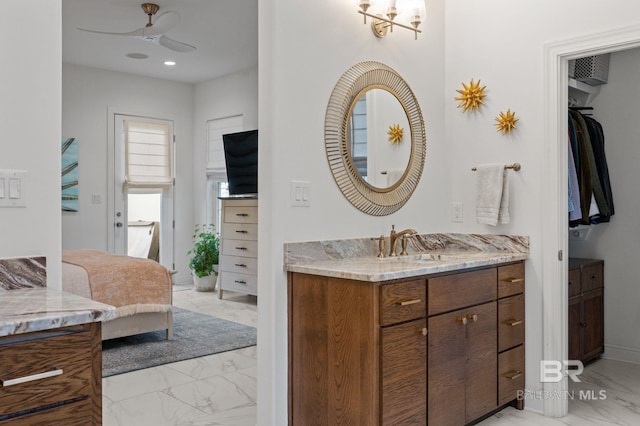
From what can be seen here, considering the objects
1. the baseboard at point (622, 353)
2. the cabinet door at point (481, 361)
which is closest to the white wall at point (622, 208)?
the baseboard at point (622, 353)

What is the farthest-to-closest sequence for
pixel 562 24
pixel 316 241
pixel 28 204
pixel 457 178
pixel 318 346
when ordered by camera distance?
pixel 457 178, pixel 562 24, pixel 316 241, pixel 318 346, pixel 28 204

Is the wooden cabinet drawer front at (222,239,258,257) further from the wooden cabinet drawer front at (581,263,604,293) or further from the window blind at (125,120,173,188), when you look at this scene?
the wooden cabinet drawer front at (581,263,604,293)

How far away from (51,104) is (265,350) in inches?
55.2

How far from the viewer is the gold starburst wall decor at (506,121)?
3195 mm

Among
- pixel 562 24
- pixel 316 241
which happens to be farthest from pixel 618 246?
pixel 316 241

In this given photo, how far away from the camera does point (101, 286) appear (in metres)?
4.12

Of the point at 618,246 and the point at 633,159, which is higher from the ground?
the point at 633,159

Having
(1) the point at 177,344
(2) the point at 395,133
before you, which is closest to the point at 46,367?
(2) the point at 395,133

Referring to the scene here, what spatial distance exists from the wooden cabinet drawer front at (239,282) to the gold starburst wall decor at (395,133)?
329 cm

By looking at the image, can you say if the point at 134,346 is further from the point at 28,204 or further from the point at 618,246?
the point at 618,246

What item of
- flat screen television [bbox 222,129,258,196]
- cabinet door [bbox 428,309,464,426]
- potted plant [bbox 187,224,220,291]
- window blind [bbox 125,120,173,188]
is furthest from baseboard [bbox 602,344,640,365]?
window blind [bbox 125,120,173,188]

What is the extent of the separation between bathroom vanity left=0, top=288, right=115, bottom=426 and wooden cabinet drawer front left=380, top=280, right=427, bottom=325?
3.72ft

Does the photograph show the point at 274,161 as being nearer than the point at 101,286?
Yes

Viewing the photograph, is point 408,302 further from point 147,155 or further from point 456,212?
point 147,155
